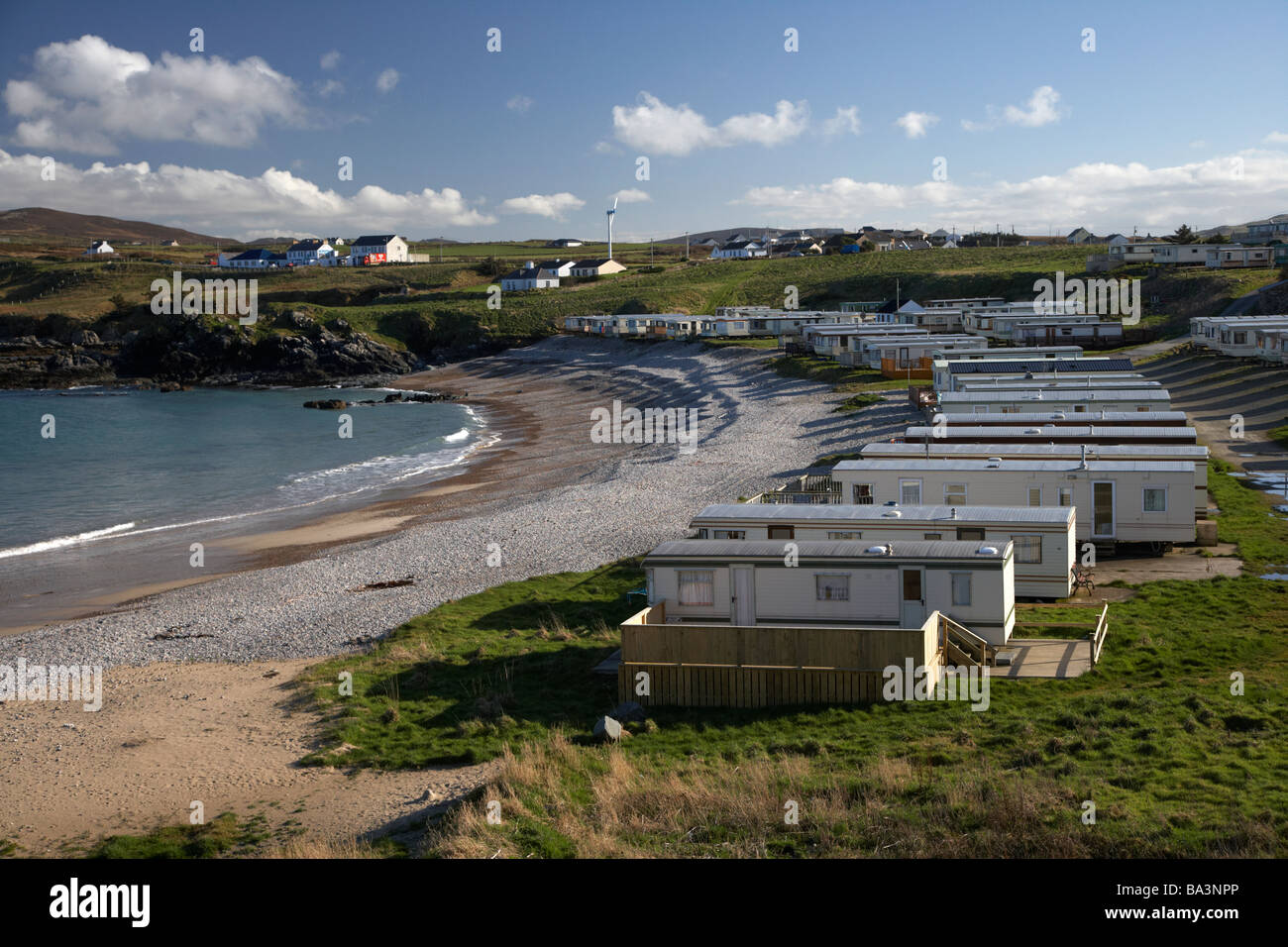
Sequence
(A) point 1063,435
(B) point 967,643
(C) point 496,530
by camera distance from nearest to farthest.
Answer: (B) point 967,643
(A) point 1063,435
(C) point 496,530

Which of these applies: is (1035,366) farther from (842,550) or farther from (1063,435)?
(842,550)

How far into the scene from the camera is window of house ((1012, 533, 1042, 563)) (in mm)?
20797

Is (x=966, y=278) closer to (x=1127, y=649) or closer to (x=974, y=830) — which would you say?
(x=1127, y=649)

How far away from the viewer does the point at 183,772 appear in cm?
1541

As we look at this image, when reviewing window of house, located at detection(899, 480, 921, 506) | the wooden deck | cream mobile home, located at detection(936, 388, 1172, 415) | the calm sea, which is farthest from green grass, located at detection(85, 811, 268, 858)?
cream mobile home, located at detection(936, 388, 1172, 415)

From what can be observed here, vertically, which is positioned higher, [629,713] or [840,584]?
[840,584]

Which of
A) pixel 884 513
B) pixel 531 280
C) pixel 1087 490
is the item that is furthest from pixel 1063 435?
pixel 531 280

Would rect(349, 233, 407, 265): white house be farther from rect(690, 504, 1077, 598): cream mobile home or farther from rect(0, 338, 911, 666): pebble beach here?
rect(690, 504, 1077, 598): cream mobile home

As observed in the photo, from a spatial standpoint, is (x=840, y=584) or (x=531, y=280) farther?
(x=531, y=280)

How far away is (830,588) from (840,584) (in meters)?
0.19

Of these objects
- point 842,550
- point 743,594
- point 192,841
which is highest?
point 842,550

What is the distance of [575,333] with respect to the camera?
110 metres

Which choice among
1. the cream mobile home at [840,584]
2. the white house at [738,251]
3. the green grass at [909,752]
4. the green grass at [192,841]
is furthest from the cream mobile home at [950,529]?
the white house at [738,251]
